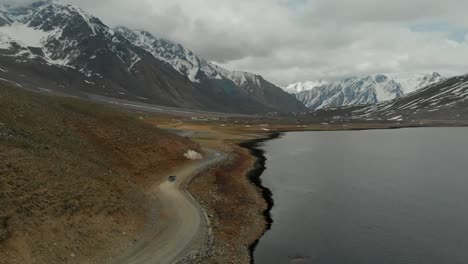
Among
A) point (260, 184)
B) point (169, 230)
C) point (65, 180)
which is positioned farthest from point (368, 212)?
point (65, 180)

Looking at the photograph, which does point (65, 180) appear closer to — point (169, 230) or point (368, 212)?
point (169, 230)

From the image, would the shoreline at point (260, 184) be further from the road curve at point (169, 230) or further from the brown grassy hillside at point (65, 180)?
the brown grassy hillside at point (65, 180)

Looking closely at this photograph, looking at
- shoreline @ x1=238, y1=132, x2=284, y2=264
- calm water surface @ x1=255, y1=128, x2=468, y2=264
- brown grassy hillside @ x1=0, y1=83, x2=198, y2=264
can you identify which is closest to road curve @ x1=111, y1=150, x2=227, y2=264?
brown grassy hillside @ x1=0, y1=83, x2=198, y2=264

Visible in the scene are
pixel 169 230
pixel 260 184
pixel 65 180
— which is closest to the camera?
pixel 169 230

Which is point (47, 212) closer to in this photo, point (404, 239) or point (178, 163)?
point (404, 239)

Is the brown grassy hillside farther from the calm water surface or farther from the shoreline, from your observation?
the calm water surface

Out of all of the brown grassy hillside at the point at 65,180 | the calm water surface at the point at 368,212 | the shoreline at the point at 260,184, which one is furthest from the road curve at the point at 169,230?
the calm water surface at the point at 368,212

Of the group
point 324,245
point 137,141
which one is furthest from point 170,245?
point 137,141
